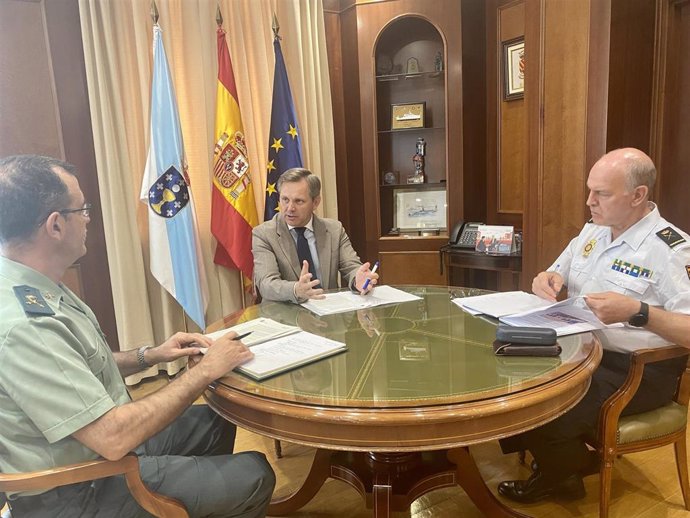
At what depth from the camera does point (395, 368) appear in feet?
4.56

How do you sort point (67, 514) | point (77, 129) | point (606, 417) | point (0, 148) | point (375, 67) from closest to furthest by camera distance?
point (67, 514) → point (606, 417) → point (0, 148) → point (77, 129) → point (375, 67)

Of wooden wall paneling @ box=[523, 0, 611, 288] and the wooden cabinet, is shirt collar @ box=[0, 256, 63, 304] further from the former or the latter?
the wooden cabinet

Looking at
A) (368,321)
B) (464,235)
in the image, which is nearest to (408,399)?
(368,321)

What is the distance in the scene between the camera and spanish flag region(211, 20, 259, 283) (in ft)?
10.5

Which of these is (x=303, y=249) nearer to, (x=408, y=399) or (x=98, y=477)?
(x=408, y=399)

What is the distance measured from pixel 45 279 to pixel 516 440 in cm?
164

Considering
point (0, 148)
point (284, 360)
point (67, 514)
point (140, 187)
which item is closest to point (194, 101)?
point (140, 187)

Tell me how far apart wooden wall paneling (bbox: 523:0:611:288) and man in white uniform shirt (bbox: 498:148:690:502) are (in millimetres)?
1008

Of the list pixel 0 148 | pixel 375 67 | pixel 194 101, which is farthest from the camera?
pixel 375 67

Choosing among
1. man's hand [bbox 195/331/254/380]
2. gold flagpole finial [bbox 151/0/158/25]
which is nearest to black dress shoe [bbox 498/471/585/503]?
man's hand [bbox 195/331/254/380]

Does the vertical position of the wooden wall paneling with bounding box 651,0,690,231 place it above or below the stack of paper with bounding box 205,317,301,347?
above

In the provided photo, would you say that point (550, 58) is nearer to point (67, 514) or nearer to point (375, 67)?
point (375, 67)

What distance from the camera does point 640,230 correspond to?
1821mm

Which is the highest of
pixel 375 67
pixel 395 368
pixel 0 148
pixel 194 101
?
pixel 375 67
